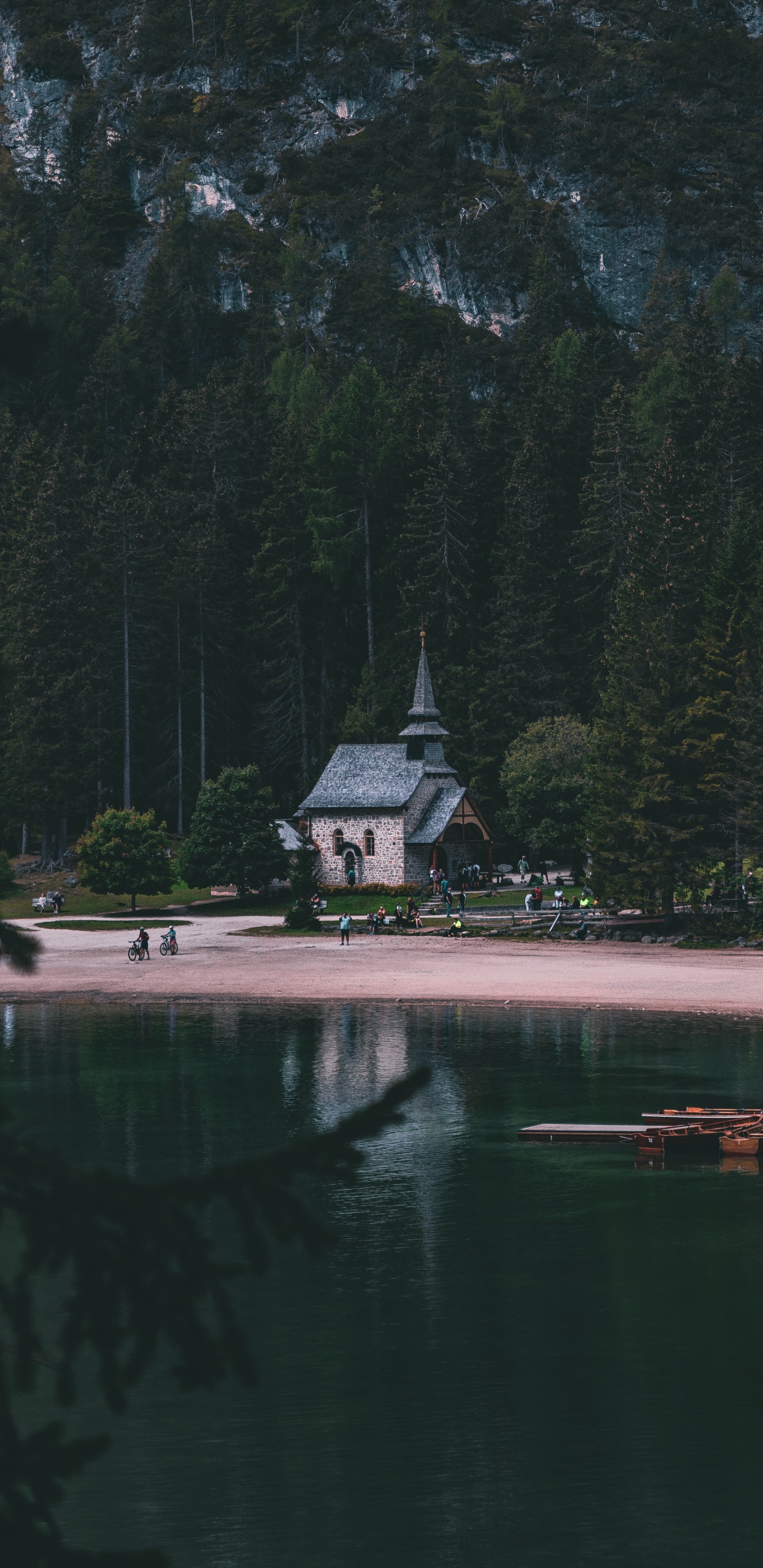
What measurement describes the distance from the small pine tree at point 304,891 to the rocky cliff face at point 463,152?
8919cm

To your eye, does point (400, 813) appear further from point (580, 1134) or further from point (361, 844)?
point (580, 1134)

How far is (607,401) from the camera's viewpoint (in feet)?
380

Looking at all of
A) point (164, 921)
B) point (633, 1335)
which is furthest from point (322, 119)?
point (633, 1335)

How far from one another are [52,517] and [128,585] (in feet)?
26.2

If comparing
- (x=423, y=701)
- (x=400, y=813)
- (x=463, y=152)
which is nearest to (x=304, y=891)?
(x=400, y=813)

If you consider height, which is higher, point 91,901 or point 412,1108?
point 91,901

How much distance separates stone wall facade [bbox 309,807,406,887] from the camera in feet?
294

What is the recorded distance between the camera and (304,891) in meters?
82.2

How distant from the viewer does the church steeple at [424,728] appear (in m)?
93.1

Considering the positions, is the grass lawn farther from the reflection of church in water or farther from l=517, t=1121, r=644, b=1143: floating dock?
l=517, t=1121, r=644, b=1143: floating dock

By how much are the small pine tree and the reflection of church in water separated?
2260 mm

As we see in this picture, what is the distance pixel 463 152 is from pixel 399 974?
459 ft

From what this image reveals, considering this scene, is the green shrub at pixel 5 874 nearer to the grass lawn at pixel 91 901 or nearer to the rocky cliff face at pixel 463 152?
the grass lawn at pixel 91 901

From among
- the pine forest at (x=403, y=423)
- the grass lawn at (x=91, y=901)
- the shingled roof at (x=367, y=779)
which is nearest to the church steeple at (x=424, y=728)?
the shingled roof at (x=367, y=779)
